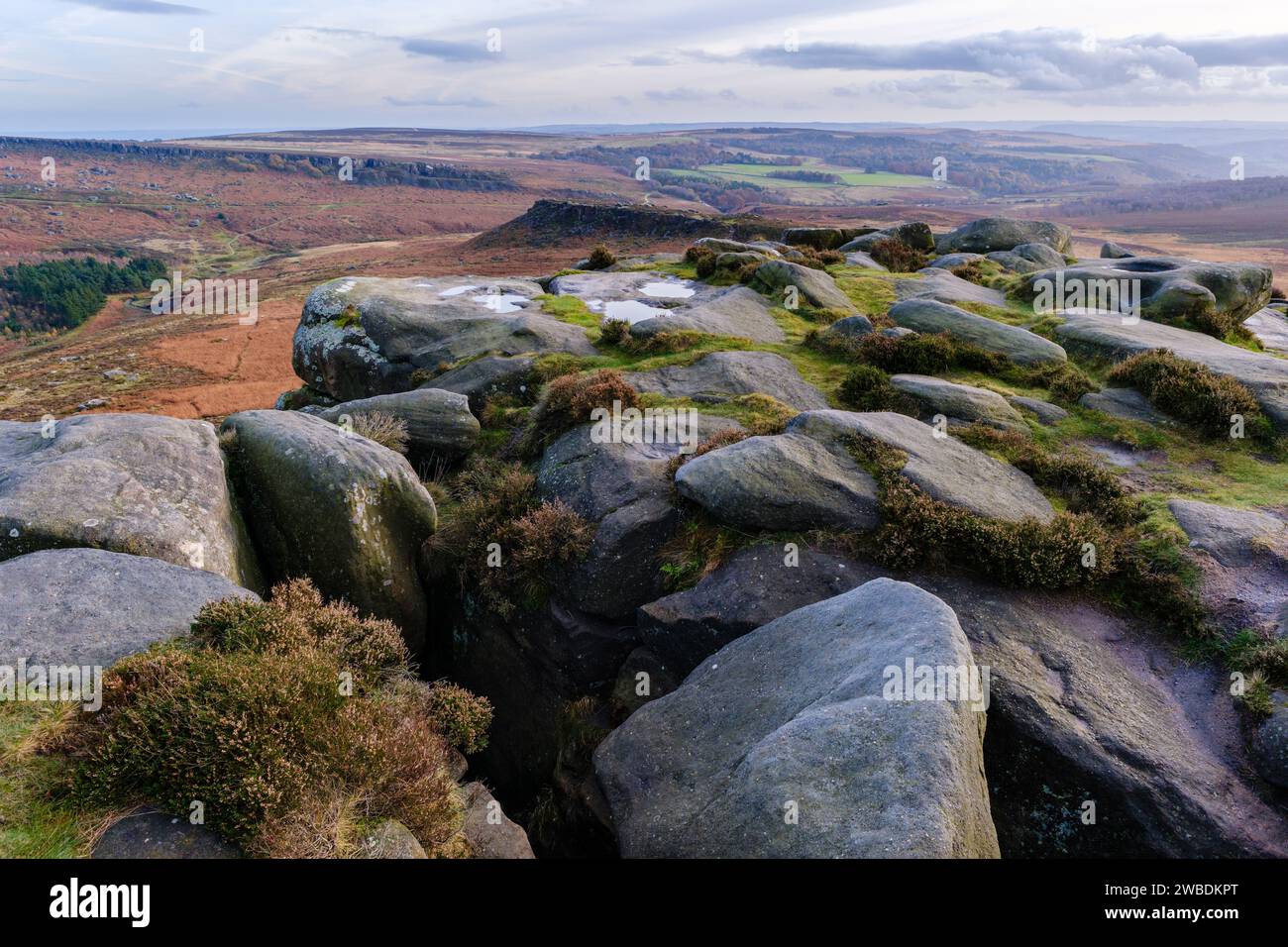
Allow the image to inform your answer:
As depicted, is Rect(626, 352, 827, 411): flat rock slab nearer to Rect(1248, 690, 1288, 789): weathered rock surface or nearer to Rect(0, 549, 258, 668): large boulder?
Rect(1248, 690, 1288, 789): weathered rock surface

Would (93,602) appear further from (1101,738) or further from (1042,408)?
(1042,408)

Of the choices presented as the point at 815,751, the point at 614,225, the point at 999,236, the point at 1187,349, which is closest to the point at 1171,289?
the point at 1187,349

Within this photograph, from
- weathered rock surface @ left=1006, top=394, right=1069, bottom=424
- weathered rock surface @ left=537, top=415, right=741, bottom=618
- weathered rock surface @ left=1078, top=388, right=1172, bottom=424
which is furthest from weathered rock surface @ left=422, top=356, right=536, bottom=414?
weathered rock surface @ left=1078, top=388, right=1172, bottom=424

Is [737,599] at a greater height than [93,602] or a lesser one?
lesser

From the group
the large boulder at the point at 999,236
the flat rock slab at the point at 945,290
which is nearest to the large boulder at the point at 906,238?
the large boulder at the point at 999,236

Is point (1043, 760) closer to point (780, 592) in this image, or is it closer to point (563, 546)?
point (780, 592)

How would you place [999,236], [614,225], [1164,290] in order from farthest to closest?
[614,225] → [999,236] → [1164,290]
